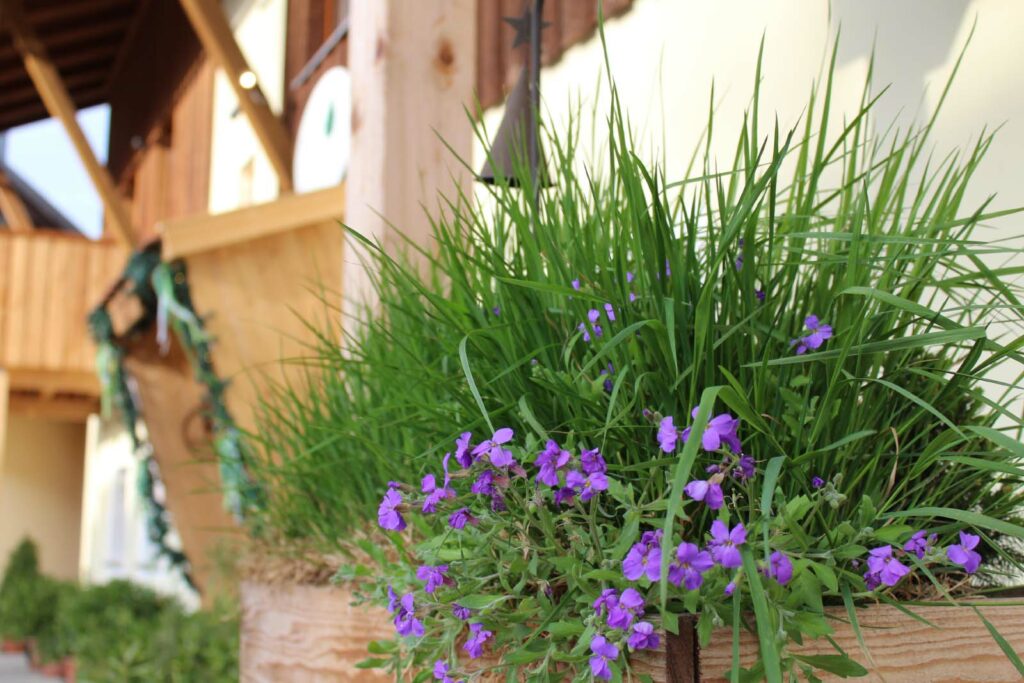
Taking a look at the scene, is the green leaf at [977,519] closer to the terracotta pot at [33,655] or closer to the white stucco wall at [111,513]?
the white stucco wall at [111,513]

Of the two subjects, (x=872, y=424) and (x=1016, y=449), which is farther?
(x=872, y=424)

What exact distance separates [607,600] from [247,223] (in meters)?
3.00

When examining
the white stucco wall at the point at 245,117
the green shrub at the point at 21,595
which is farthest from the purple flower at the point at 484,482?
the green shrub at the point at 21,595

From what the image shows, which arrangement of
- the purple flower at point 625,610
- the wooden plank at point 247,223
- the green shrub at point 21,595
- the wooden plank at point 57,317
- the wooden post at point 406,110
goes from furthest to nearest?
the green shrub at point 21,595
the wooden plank at point 57,317
the wooden plank at point 247,223
the wooden post at point 406,110
the purple flower at point 625,610

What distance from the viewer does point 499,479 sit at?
2.77 feet

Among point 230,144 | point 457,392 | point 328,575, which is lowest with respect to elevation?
point 328,575

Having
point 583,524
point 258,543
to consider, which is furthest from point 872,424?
point 258,543

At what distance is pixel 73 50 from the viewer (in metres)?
11.4

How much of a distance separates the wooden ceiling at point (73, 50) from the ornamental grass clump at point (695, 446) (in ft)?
29.9

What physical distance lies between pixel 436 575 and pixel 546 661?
158mm

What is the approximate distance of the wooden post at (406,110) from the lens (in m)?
1.89

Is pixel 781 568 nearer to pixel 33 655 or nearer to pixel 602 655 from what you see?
pixel 602 655

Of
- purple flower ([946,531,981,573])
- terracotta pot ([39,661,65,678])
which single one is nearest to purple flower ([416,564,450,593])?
purple flower ([946,531,981,573])

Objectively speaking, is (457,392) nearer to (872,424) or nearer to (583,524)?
(583,524)
